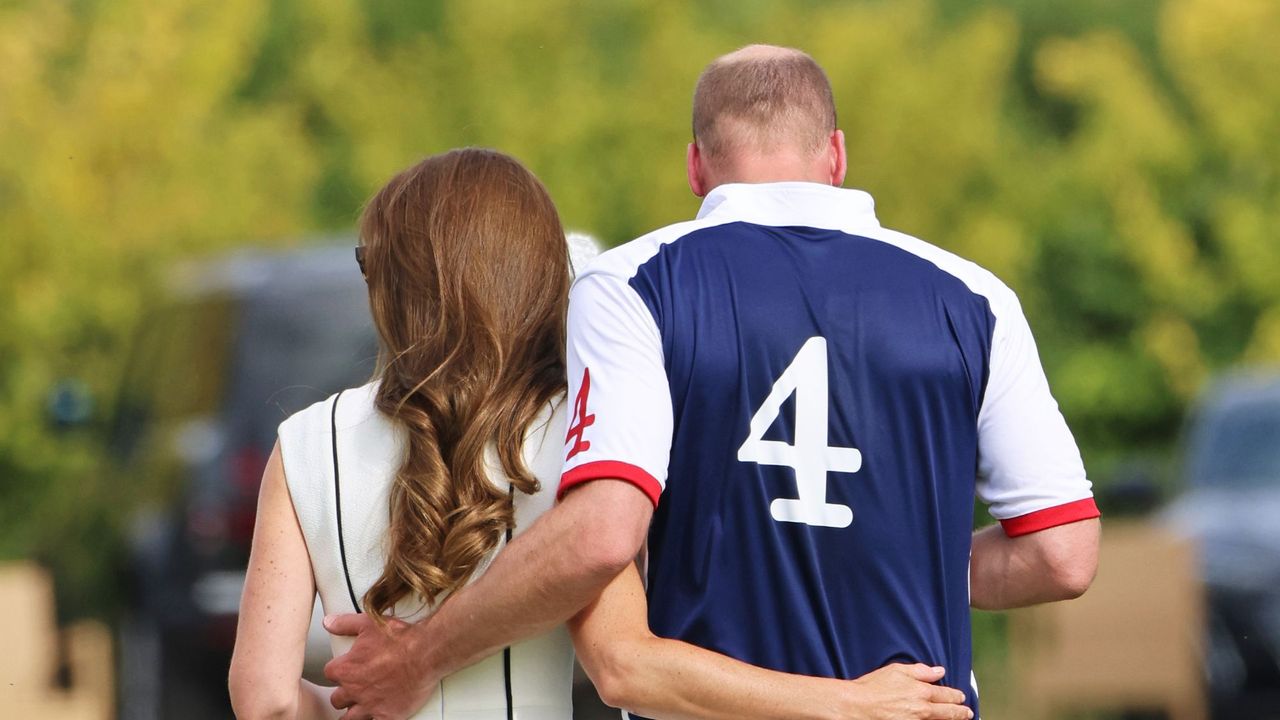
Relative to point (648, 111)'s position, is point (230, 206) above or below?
below

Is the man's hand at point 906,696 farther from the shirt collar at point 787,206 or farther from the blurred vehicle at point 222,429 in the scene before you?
the blurred vehicle at point 222,429

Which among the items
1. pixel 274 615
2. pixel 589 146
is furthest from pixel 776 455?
pixel 589 146

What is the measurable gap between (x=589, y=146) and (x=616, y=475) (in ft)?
37.6

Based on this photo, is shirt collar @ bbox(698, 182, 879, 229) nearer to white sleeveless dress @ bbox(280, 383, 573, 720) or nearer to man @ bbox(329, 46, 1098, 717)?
man @ bbox(329, 46, 1098, 717)

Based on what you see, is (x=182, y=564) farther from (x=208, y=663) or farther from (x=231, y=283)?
(x=231, y=283)

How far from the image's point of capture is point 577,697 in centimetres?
742

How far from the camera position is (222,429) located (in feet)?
24.3

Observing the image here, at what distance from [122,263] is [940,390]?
36.3ft

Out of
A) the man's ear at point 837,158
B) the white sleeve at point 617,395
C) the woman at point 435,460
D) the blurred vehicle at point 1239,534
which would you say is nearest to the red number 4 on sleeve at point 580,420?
the white sleeve at point 617,395

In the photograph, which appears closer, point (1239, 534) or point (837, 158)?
point (837, 158)

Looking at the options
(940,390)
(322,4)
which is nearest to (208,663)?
(940,390)

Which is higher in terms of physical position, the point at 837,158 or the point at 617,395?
the point at 837,158

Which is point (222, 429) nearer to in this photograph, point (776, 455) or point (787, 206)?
point (787, 206)

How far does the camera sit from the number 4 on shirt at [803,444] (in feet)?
8.66
